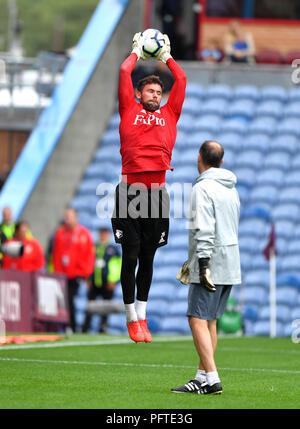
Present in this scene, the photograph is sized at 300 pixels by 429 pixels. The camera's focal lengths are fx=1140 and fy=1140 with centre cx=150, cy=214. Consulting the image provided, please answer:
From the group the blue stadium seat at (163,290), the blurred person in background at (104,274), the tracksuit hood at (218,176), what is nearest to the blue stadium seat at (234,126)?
the blue stadium seat at (163,290)

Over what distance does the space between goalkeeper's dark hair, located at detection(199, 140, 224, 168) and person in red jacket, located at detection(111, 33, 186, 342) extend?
742 millimetres

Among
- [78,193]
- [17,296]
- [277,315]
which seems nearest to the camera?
[17,296]

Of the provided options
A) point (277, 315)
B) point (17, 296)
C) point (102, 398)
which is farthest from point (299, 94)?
point (102, 398)

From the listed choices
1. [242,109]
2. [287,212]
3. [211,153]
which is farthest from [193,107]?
[211,153]

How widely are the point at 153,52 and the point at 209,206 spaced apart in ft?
Result: 5.88

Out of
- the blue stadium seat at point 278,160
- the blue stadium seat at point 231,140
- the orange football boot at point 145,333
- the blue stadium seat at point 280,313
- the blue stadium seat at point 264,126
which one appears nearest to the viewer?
the orange football boot at point 145,333

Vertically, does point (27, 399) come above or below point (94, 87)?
below

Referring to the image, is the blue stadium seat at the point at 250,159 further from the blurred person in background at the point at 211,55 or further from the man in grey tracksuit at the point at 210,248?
the man in grey tracksuit at the point at 210,248

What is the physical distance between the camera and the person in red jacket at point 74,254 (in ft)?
65.0

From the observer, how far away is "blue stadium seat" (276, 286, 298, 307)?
20578 mm

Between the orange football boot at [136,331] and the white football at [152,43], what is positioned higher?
the white football at [152,43]

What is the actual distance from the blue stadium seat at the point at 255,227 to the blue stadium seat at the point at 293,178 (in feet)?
3.69

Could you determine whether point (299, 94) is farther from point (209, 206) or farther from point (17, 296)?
point (209, 206)

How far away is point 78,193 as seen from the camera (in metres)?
24.8
